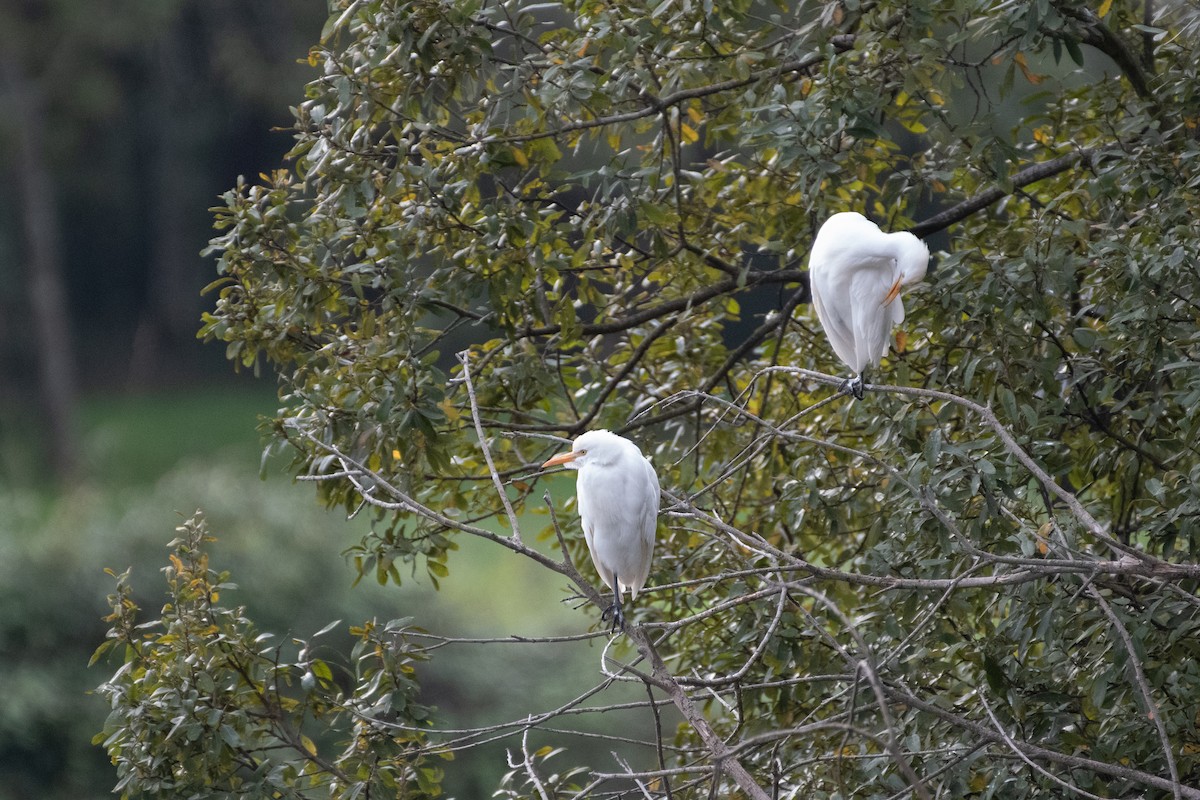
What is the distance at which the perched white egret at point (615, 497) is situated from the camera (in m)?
3.07

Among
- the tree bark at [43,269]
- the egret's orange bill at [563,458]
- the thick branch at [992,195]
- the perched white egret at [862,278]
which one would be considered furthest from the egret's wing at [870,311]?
the tree bark at [43,269]

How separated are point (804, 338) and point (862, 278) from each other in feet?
3.07

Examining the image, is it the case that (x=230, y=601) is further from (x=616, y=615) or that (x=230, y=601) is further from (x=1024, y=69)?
(x=1024, y=69)

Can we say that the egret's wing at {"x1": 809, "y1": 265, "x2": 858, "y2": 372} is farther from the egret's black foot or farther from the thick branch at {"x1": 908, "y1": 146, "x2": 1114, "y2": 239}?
the egret's black foot

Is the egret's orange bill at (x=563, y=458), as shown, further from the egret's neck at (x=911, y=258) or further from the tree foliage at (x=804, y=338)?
the egret's neck at (x=911, y=258)

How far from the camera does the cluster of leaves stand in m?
3.10

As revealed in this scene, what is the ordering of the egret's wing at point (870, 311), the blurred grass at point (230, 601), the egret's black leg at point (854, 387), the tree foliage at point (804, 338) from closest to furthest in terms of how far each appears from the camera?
1. the tree foliage at point (804, 338)
2. the egret's black leg at point (854, 387)
3. the egret's wing at point (870, 311)
4. the blurred grass at point (230, 601)

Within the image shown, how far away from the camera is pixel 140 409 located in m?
19.1

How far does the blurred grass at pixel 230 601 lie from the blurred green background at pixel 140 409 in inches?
0.7

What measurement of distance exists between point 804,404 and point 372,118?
1.63 m

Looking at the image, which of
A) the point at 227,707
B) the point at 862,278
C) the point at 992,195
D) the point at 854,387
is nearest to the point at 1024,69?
the point at 992,195

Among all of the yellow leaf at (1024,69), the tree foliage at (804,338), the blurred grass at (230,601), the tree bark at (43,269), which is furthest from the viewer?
the tree bark at (43,269)

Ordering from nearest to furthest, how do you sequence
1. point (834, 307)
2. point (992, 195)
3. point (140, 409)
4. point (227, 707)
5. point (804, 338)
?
point (227, 707), point (834, 307), point (992, 195), point (804, 338), point (140, 409)

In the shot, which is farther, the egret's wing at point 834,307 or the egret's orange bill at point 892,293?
the egret's wing at point 834,307
